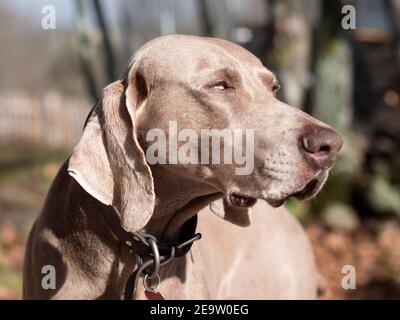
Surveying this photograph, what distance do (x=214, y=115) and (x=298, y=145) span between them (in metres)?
0.37

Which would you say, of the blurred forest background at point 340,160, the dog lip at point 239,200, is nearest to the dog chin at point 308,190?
the dog lip at point 239,200

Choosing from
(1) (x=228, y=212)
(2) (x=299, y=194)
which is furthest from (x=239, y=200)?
(1) (x=228, y=212)

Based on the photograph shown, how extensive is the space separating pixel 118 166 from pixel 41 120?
18.3 meters

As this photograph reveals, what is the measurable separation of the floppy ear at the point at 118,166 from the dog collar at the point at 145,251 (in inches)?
4.3

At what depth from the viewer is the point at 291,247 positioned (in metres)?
4.17

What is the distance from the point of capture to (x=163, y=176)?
3.20m

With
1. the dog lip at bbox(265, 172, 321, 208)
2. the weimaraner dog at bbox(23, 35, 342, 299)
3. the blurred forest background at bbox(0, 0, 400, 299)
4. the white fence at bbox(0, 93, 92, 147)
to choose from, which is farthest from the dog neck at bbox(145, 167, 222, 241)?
the white fence at bbox(0, 93, 92, 147)

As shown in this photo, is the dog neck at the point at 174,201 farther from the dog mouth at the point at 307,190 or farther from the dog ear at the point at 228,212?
the dog mouth at the point at 307,190

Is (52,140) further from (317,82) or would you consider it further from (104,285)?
(104,285)

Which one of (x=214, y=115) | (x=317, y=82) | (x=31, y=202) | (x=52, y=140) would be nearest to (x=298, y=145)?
(x=214, y=115)

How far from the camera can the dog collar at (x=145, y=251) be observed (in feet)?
10.3

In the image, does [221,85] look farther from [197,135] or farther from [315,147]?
[315,147]

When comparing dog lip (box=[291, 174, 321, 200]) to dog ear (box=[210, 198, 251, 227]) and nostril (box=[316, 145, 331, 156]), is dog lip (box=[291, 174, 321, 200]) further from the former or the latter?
dog ear (box=[210, 198, 251, 227])
